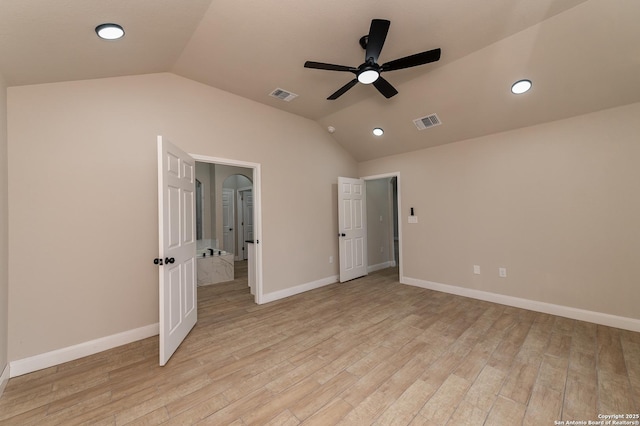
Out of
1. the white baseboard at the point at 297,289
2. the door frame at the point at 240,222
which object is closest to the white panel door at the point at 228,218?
the door frame at the point at 240,222

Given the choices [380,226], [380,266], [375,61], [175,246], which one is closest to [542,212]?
[375,61]

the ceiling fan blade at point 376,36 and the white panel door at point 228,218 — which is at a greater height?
the ceiling fan blade at point 376,36

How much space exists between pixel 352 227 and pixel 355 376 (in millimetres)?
3186

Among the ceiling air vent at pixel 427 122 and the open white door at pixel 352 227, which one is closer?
the ceiling air vent at pixel 427 122

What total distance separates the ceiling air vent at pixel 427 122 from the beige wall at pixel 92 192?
2697 mm

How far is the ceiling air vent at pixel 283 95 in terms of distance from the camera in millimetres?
3531

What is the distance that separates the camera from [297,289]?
431 centimetres

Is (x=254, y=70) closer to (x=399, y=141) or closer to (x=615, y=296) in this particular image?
(x=399, y=141)

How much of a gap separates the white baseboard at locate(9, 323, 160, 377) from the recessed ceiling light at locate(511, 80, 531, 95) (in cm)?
503

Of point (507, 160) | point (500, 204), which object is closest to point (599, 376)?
point (500, 204)

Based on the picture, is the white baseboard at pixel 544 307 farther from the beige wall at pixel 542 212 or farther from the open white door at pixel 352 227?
the open white door at pixel 352 227

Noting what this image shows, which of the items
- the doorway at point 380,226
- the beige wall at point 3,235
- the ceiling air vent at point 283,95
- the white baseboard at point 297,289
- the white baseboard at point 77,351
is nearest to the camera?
the beige wall at point 3,235

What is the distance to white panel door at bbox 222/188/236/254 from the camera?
295 inches

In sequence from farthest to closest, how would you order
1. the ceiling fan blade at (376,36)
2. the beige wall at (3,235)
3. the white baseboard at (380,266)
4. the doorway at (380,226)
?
1. the doorway at (380,226)
2. the white baseboard at (380,266)
3. the beige wall at (3,235)
4. the ceiling fan blade at (376,36)
